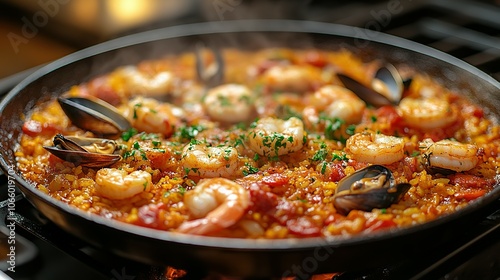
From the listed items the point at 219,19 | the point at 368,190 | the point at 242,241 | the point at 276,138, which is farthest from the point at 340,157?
the point at 219,19

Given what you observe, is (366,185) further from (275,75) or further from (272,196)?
(275,75)

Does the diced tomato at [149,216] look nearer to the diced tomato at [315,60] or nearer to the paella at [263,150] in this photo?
the paella at [263,150]

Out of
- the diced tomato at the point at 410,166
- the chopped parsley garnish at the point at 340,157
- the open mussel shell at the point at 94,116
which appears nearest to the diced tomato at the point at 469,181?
the diced tomato at the point at 410,166

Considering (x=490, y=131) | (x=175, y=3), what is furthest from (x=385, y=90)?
(x=175, y=3)

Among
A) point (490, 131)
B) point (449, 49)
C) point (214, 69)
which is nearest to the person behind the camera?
point (490, 131)

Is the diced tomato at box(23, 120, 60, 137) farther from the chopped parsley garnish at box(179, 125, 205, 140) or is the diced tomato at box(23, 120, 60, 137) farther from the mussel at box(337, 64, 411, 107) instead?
the mussel at box(337, 64, 411, 107)
